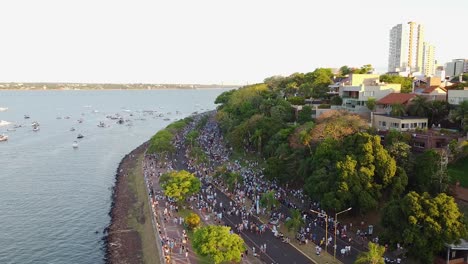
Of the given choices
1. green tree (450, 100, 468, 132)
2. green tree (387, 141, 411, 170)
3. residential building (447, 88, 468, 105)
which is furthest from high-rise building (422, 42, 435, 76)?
green tree (387, 141, 411, 170)

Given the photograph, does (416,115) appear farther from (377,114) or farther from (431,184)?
(431,184)

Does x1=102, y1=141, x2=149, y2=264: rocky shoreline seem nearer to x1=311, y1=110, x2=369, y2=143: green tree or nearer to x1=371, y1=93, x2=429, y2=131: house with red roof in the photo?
x1=311, y1=110, x2=369, y2=143: green tree

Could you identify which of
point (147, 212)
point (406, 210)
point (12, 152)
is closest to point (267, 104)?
point (147, 212)

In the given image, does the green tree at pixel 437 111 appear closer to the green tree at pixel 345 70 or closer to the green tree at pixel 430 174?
the green tree at pixel 430 174

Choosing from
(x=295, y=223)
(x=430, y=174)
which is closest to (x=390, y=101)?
(x=430, y=174)

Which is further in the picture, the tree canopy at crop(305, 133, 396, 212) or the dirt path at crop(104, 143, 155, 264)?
the dirt path at crop(104, 143, 155, 264)

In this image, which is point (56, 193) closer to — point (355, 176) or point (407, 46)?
point (355, 176)
